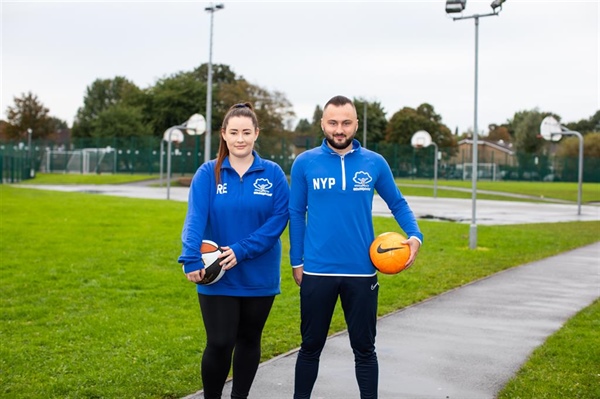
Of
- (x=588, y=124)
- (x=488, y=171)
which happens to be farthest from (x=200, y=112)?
(x=588, y=124)

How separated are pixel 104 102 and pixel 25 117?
3483cm

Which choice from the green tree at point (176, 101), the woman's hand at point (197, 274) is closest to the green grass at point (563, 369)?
the woman's hand at point (197, 274)

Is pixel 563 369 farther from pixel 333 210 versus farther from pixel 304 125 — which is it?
pixel 304 125

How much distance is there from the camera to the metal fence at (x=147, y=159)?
5320cm

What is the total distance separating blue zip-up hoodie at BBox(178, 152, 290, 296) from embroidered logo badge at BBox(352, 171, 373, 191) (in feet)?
1.43

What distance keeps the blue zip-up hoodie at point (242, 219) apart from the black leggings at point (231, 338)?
Result: 7cm

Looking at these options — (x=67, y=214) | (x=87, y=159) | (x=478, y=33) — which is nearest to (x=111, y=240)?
(x=67, y=214)

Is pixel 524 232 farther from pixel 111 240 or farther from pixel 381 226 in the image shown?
pixel 111 240

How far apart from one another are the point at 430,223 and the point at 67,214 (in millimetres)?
9282

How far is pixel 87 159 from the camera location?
58.5 meters

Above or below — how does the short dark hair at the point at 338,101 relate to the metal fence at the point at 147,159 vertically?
below

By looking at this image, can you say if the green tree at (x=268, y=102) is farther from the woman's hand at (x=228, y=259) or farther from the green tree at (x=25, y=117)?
the woman's hand at (x=228, y=259)

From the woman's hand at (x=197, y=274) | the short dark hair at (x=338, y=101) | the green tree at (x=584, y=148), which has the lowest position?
the woman's hand at (x=197, y=274)

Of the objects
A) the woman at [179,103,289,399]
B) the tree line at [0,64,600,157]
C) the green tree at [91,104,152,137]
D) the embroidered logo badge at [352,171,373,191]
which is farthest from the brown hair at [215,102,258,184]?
the green tree at [91,104,152,137]
